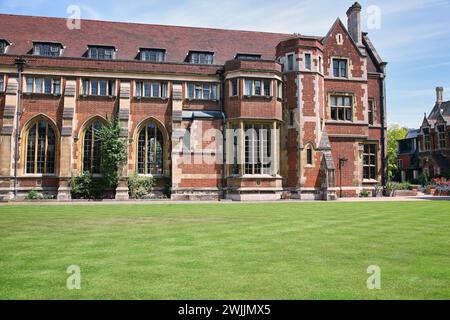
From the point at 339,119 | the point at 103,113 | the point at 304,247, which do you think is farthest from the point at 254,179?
the point at 304,247

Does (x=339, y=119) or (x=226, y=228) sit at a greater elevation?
(x=339, y=119)

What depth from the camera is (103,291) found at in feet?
16.7

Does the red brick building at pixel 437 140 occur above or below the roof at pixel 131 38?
below

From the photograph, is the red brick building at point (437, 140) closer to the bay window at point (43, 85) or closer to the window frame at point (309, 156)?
the window frame at point (309, 156)

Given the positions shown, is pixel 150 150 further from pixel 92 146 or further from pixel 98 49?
pixel 98 49

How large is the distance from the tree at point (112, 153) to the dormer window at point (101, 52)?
5.90 metres

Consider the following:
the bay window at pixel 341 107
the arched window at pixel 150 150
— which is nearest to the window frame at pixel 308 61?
the bay window at pixel 341 107

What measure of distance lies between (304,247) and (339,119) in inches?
1010

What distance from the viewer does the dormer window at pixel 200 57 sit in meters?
31.7

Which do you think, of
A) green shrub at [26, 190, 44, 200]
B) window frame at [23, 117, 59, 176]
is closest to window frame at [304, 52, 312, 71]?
window frame at [23, 117, 59, 176]

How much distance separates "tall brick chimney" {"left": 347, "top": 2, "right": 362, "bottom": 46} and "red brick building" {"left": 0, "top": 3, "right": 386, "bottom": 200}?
10.0 feet

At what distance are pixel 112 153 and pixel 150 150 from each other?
9.97 ft
